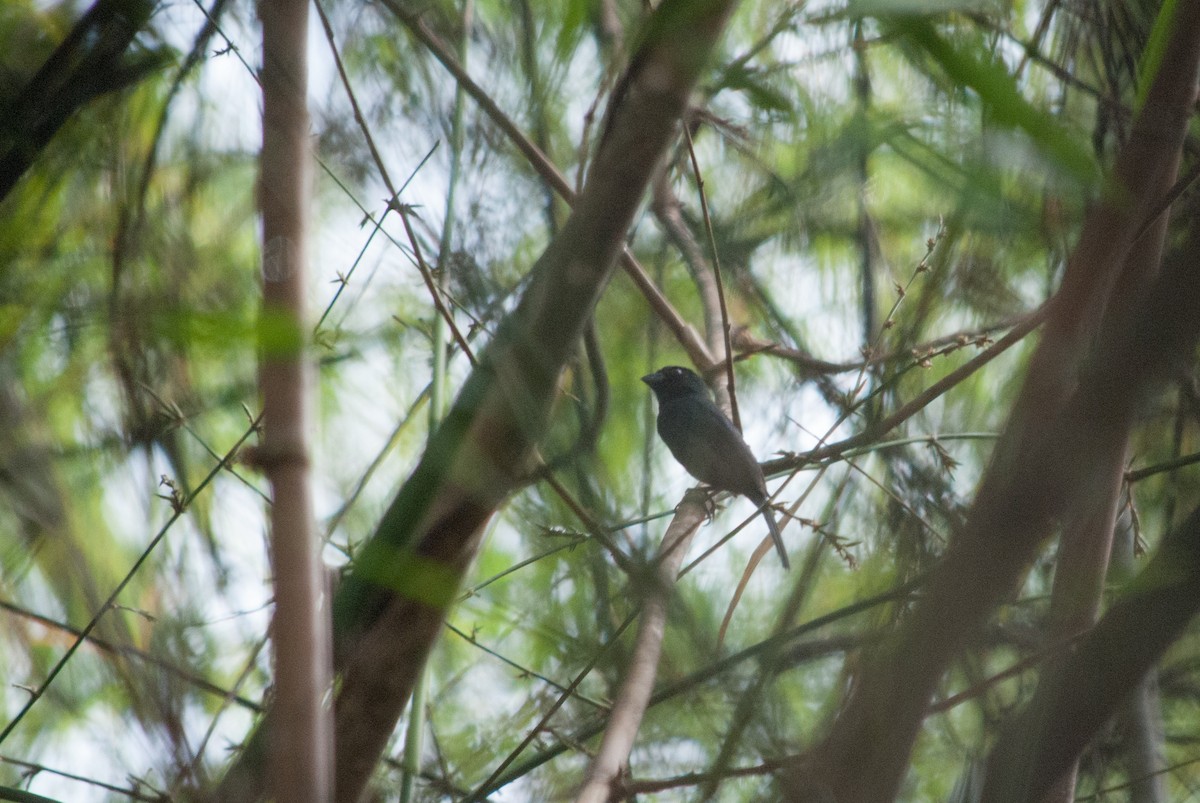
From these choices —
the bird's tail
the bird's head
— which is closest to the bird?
the bird's head

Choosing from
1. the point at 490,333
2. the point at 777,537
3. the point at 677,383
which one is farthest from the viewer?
the point at 677,383

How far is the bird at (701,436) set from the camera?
281 cm

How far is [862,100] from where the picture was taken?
125 cm

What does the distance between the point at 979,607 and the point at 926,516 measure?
914 millimetres

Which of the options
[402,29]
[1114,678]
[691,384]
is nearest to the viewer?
[1114,678]

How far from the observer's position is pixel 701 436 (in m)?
3.48

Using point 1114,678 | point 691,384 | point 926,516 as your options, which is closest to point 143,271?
point 1114,678

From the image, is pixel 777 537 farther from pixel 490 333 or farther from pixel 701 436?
pixel 701 436

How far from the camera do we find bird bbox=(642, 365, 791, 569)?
281 centimetres

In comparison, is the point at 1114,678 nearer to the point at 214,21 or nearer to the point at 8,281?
the point at 214,21

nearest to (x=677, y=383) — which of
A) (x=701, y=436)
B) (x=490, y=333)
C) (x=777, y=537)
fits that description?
(x=701, y=436)

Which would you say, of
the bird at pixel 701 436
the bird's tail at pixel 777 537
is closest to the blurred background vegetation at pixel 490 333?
the bird's tail at pixel 777 537

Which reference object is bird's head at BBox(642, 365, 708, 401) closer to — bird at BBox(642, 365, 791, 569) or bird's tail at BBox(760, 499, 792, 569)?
bird at BBox(642, 365, 791, 569)

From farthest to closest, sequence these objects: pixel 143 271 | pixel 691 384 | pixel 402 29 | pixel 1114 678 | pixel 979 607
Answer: pixel 691 384 < pixel 402 29 < pixel 143 271 < pixel 1114 678 < pixel 979 607
